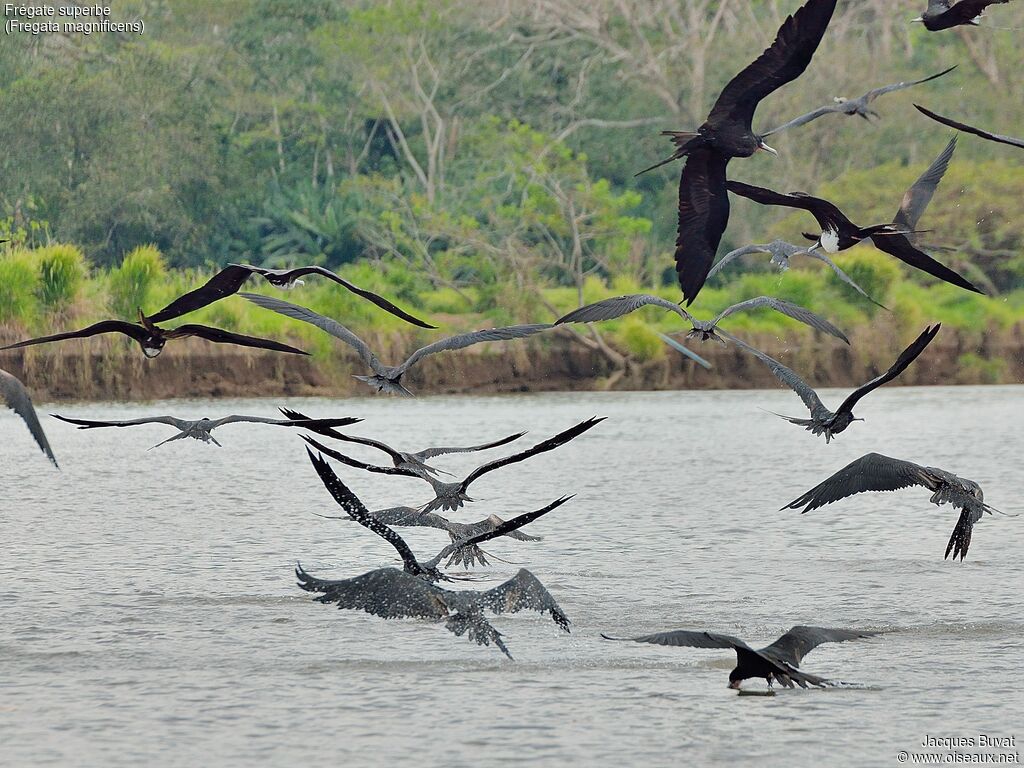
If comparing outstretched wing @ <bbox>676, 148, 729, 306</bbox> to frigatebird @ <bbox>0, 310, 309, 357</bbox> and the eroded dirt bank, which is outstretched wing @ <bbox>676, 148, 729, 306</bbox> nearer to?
frigatebird @ <bbox>0, 310, 309, 357</bbox>

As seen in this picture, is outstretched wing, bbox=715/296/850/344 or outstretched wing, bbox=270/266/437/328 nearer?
outstretched wing, bbox=270/266/437/328

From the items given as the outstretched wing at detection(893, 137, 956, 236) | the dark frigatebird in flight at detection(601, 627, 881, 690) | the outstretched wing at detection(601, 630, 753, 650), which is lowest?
the dark frigatebird in flight at detection(601, 627, 881, 690)

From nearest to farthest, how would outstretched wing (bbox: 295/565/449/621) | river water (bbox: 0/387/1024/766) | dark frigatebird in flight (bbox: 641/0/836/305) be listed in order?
1. river water (bbox: 0/387/1024/766)
2. outstretched wing (bbox: 295/565/449/621)
3. dark frigatebird in flight (bbox: 641/0/836/305)

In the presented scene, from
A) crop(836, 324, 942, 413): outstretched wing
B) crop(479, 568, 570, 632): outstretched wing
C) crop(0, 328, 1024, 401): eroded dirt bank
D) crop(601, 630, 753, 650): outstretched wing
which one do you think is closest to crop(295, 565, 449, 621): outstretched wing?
crop(479, 568, 570, 632): outstretched wing

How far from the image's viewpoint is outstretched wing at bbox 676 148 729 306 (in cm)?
1052

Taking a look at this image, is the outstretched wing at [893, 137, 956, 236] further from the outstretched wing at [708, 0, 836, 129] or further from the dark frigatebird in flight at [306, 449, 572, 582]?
the dark frigatebird in flight at [306, 449, 572, 582]

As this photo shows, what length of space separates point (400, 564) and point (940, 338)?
25838mm

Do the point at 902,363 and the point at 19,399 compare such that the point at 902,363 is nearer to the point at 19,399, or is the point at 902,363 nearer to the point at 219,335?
the point at 219,335

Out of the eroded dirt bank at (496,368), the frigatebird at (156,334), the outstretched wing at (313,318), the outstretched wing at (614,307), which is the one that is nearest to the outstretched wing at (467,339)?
the outstretched wing at (614,307)

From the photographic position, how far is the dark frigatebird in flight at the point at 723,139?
9.63m

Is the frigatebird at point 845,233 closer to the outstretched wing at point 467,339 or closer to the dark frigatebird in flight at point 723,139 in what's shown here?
the dark frigatebird in flight at point 723,139

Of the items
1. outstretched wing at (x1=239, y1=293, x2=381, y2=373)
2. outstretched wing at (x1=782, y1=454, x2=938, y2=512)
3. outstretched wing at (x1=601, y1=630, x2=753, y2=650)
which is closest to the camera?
outstretched wing at (x1=601, y1=630, x2=753, y2=650)

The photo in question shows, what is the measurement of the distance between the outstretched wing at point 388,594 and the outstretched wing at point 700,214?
96.2 inches

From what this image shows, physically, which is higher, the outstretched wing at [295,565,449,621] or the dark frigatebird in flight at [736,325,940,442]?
the dark frigatebird in flight at [736,325,940,442]
